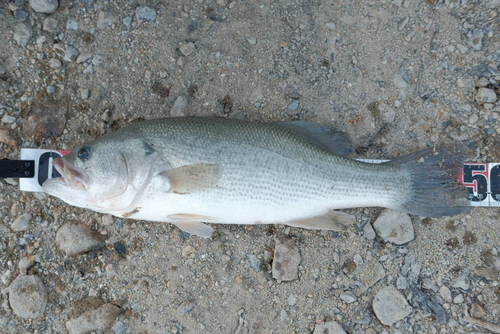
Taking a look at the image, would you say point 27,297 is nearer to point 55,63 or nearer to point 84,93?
point 84,93

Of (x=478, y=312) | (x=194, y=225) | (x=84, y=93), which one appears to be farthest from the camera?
(x=84, y=93)

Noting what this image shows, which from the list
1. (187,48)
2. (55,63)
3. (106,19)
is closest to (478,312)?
(187,48)

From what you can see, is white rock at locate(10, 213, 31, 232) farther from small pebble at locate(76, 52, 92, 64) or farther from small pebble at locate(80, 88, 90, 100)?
small pebble at locate(76, 52, 92, 64)

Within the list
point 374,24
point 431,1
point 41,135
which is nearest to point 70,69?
point 41,135

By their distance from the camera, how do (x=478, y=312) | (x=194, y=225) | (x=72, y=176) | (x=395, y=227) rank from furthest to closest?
(x=395, y=227), (x=478, y=312), (x=194, y=225), (x=72, y=176)

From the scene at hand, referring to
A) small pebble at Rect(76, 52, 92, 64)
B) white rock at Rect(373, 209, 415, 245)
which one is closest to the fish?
white rock at Rect(373, 209, 415, 245)

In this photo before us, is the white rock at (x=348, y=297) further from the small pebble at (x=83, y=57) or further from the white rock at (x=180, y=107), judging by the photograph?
the small pebble at (x=83, y=57)
